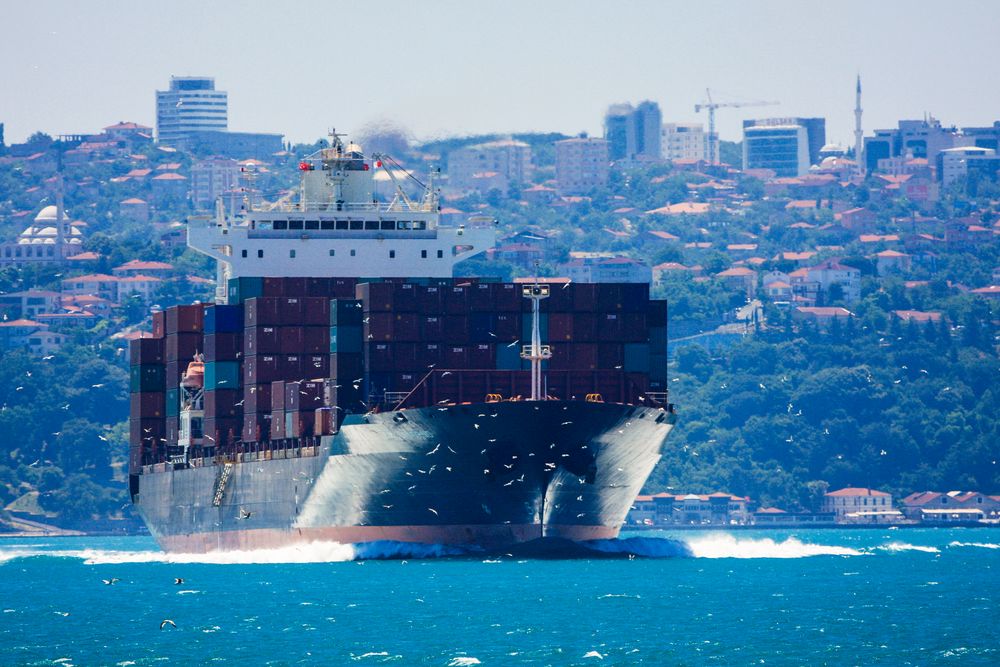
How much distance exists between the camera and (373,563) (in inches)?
3615

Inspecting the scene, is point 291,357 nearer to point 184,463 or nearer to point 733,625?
point 184,463

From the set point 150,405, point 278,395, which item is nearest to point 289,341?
point 278,395

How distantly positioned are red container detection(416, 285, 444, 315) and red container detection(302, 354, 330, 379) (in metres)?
6.01

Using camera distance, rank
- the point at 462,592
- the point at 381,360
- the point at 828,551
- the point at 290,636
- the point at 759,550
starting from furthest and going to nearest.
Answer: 1. the point at 828,551
2. the point at 759,550
3. the point at 381,360
4. the point at 462,592
5. the point at 290,636

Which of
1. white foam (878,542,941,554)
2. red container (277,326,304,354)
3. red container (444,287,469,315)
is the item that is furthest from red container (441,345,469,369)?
white foam (878,542,941,554)

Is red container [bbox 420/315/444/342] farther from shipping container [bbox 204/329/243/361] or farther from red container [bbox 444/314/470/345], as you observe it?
shipping container [bbox 204/329/243/361]

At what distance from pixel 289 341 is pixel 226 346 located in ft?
16.5

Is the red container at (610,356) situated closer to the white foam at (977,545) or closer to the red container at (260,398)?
the red container at (260,398)

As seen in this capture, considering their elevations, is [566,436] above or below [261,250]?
below

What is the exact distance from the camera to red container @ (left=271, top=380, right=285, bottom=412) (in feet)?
309

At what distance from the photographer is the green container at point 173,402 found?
10669cm

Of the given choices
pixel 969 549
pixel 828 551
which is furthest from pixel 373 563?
pixel 969 549

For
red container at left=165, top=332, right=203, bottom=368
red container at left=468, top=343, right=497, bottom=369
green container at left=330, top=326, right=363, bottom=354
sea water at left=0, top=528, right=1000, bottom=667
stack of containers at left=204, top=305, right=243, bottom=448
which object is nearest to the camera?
sea water at left=0, top=528, right=1000, bottom=667

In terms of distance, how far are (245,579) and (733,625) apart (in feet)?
75.6
